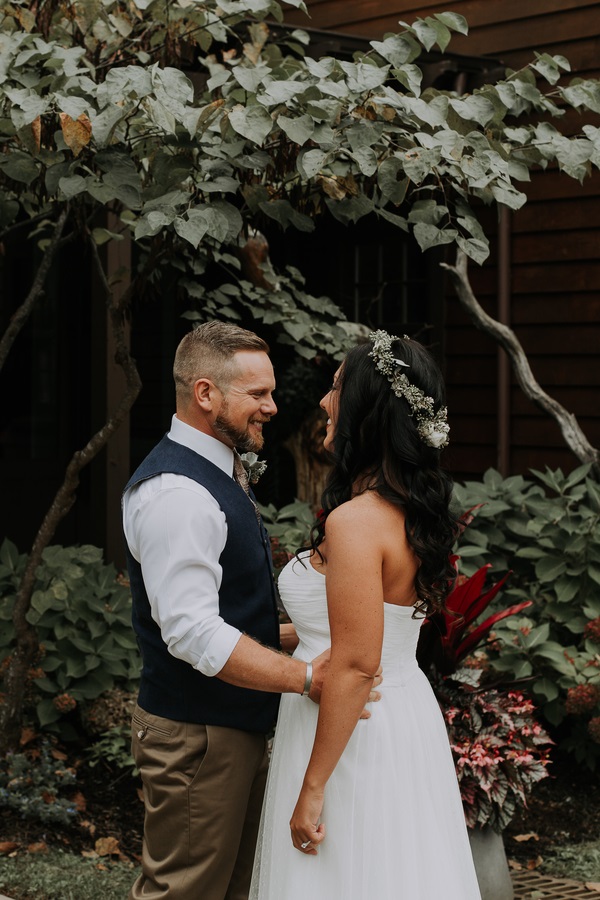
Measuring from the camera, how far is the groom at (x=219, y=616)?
259 centimetres

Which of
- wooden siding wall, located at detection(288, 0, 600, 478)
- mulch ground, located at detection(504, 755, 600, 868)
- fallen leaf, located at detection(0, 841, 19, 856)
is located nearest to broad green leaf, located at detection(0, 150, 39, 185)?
fallen leaf, located at detection(0, 841, 19, 856)

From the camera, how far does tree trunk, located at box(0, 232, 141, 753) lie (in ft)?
14.5

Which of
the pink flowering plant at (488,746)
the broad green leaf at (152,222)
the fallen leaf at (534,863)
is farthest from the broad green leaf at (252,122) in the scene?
the fallen leaf at (534,863)

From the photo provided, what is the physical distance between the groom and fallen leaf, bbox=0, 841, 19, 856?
58.9 inches

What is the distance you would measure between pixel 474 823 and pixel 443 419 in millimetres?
1798

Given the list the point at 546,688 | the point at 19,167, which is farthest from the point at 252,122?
the point at 546,688

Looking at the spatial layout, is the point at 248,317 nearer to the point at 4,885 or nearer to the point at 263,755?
the point at 4,885

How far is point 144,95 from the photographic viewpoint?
3.23 meters

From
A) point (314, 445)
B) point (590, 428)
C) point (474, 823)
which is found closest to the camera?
point (474, 823)

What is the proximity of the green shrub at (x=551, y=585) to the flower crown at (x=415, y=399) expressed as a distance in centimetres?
219

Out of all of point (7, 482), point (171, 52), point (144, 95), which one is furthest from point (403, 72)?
point (7, 482)

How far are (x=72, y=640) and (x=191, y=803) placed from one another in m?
2.29

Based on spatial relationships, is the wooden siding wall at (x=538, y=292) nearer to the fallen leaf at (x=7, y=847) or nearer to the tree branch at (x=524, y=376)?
the tree branch at (x=524, y=376)

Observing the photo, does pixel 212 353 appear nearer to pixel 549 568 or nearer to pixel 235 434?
pixel 235 434
